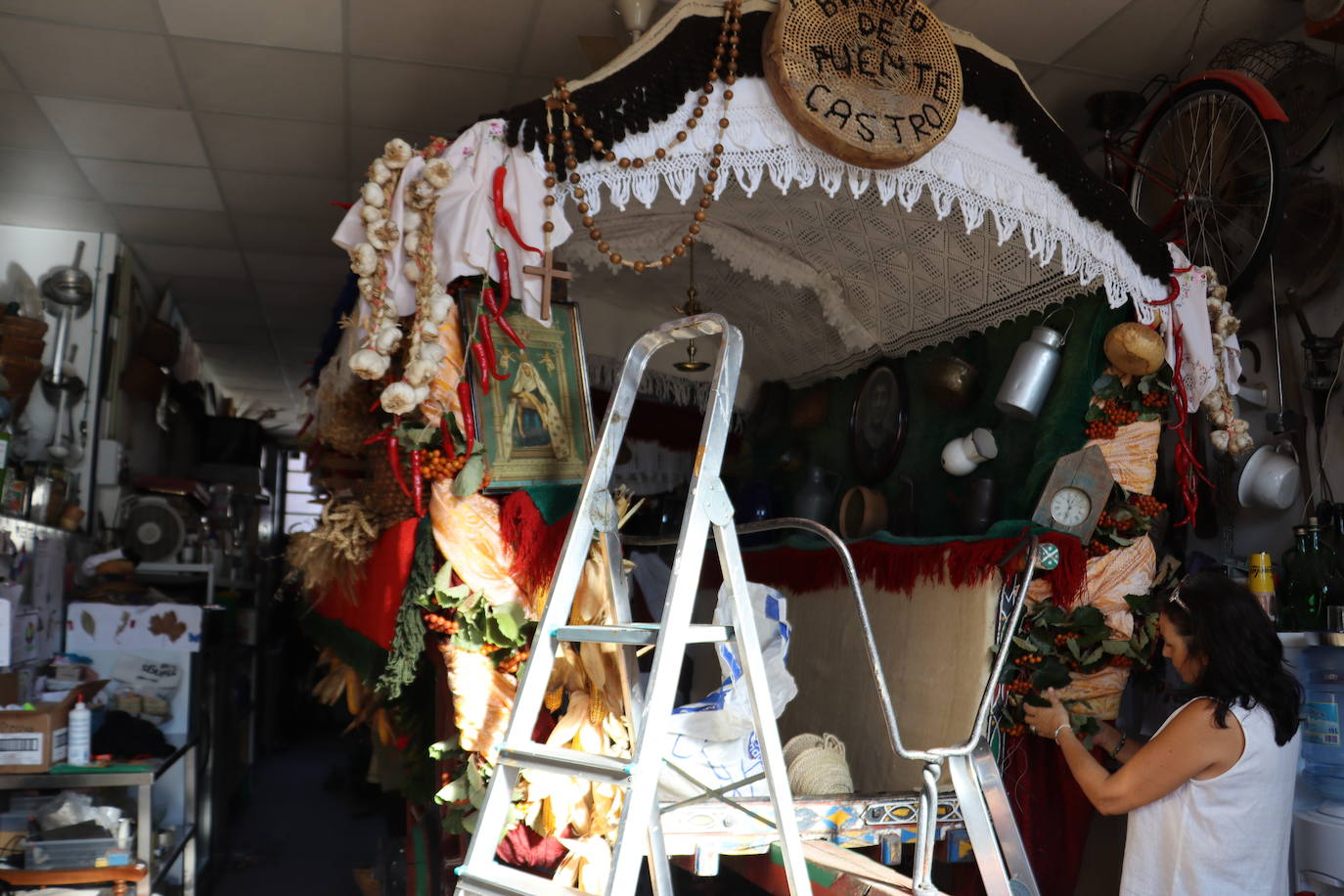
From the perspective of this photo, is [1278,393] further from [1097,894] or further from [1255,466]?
[1097,894]

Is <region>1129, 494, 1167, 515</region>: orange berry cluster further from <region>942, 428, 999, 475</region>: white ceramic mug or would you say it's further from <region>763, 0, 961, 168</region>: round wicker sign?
<region>763, 0, 961, 168</region>: round wicker sign

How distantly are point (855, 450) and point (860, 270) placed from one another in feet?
2.75

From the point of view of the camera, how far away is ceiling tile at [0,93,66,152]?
4.39m

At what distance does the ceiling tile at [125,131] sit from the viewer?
4.48 m

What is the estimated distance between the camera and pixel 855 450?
14.8ft

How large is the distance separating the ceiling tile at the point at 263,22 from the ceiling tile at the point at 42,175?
59.1 inches

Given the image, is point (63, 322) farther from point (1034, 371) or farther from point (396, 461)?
point (1034, 371)

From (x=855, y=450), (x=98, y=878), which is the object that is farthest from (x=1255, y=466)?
(x=98, y=878)

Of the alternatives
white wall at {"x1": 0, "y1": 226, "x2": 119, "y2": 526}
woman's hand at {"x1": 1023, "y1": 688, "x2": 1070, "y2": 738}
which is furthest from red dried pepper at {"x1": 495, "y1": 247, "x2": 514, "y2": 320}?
white wall at {"x1": 0, "y1": 226, "x2": 119, "y2": 526}

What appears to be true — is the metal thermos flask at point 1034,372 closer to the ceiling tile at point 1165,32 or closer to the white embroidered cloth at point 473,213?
the ceiling tile at point 1165,32

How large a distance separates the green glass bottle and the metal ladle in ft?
18.2

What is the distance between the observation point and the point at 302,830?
6.00m

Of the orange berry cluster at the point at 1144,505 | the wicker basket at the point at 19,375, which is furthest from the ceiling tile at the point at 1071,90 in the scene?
the wicker basket at the point at 19,375

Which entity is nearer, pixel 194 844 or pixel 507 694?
pixel 507 694
